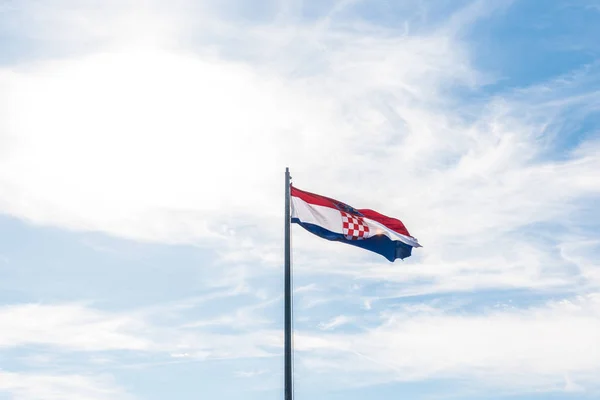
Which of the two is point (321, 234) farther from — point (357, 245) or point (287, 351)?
point (287, 351)

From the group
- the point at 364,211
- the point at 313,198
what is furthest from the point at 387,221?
the point at 313,198

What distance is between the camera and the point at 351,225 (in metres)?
31.9

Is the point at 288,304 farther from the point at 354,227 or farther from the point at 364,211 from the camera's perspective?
the point at 364,211

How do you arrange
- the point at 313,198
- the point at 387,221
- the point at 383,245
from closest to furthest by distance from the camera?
1. the point at 313,198
2. the point at 383,245
3. the point at 387,221

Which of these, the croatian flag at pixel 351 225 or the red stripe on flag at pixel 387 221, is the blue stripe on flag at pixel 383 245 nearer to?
the croatian flag at pixel 351 225

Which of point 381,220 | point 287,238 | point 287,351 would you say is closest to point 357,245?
point 381,220

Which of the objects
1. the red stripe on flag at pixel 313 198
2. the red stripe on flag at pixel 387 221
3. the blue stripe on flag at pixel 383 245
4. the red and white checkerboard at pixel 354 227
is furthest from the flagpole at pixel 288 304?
the red stripe on flag at pixel 387 221

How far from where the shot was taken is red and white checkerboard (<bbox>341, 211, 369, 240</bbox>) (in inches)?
1251

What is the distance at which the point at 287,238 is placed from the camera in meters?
29.3

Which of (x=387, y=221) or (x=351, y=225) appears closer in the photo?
(x=351, y=225)

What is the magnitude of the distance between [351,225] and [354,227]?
0.17 metres

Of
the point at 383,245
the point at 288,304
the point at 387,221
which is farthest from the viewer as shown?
the point at 387,221

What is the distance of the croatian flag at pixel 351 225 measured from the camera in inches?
1233

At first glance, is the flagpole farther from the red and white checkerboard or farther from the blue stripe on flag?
the red and white checkerboard
